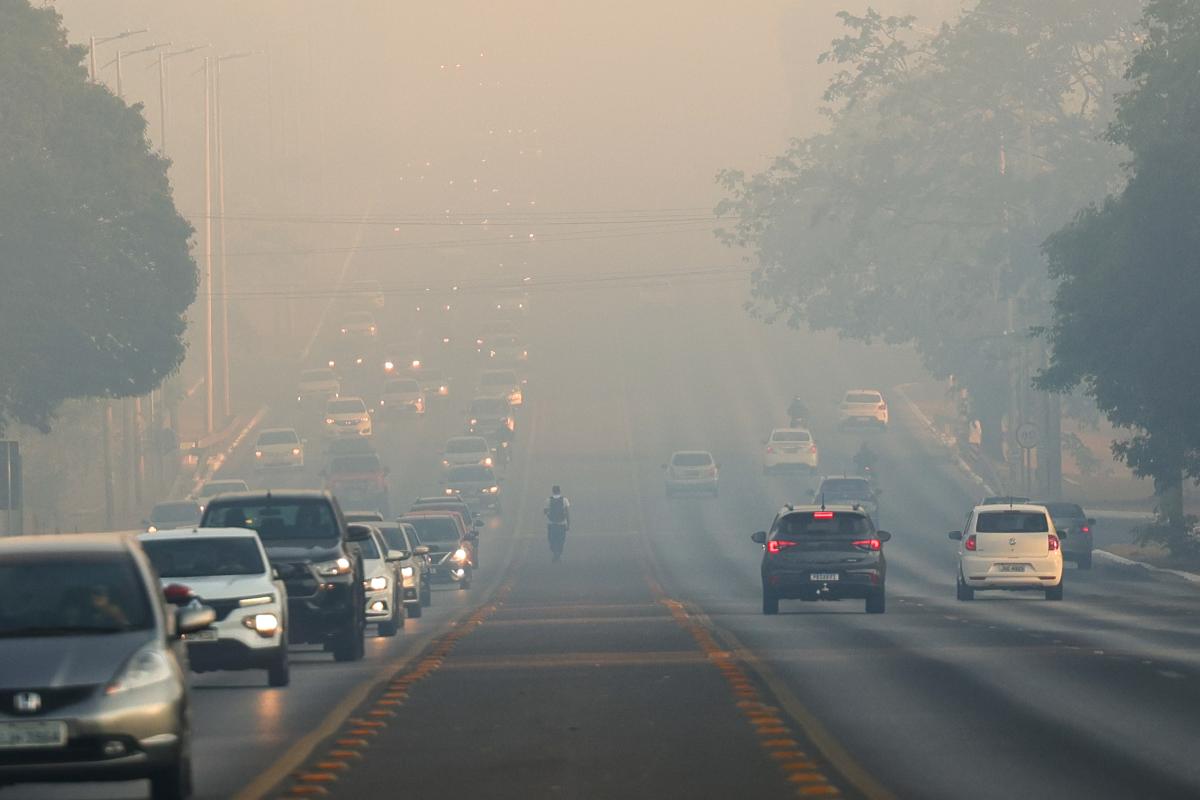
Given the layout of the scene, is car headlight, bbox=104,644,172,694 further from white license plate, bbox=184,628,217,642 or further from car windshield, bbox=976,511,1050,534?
car windshield, bbox=976,511,1050,534

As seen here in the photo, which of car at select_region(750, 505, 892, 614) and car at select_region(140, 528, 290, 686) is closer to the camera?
car at select_region(140, 528, 290, 686)

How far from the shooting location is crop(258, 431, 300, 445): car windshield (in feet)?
292

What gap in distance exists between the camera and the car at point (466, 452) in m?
81.9

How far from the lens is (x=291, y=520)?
27250mm

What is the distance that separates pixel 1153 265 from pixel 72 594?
134ft

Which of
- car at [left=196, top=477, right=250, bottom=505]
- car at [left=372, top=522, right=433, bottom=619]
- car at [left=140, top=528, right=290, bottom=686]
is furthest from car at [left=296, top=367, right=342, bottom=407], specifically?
car at [left=140, top=528, right=290, bottom=686]

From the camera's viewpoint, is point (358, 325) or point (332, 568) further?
point (358, 325)

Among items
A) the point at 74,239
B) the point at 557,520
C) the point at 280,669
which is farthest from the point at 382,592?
the point at 74,239

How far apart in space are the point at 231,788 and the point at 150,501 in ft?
245

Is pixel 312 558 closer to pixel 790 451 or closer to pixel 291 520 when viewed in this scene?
pixel 291 520

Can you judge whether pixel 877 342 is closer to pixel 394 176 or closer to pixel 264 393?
pixel 264 393

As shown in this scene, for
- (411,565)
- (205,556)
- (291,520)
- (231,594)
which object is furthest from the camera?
(411,565)

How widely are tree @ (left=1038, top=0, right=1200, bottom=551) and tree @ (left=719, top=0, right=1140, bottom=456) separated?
81.9ft

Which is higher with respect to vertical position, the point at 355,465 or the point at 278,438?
the point at 278,438
